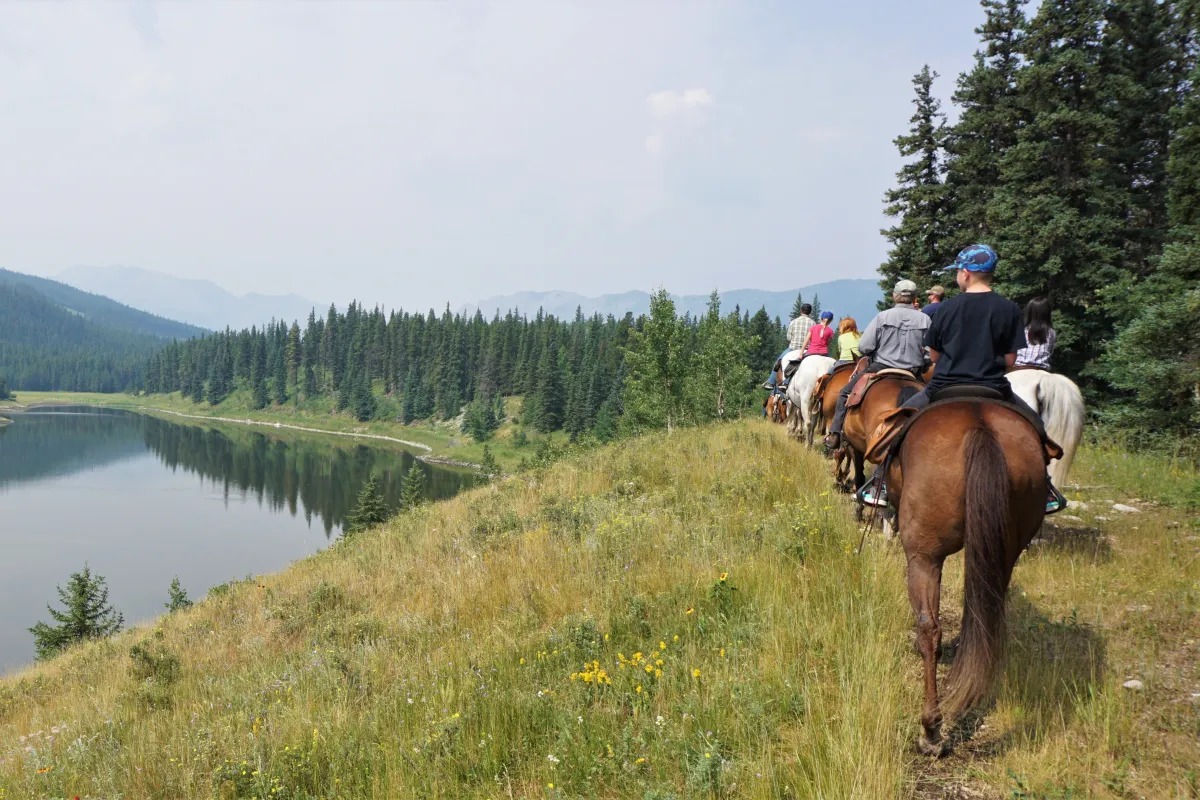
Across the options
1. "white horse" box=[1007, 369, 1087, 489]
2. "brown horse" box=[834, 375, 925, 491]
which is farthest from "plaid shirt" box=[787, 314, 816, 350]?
"white horse" box=[1007, 369, 1087, 489]

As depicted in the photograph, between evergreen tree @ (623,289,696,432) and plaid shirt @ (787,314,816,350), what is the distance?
29.5 m

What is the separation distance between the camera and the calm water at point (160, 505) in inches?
1551

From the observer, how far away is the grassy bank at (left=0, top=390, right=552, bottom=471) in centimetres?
9900

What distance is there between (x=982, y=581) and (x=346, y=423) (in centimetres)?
14758

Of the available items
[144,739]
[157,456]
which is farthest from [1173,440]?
[157,456]

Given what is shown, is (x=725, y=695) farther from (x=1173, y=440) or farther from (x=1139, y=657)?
(x=1173, y=440)

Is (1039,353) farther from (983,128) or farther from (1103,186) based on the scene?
(983,128)

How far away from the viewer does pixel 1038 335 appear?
23.9 ft

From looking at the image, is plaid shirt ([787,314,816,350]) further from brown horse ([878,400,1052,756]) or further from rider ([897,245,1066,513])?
brown horse ([878,400,1052,756])

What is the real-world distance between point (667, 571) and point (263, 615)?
295 inches

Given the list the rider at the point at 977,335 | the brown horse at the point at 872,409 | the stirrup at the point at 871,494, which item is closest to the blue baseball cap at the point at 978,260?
the rider at the point at 977,335

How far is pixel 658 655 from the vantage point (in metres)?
4.56

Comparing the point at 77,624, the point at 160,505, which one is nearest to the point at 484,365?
the point at 160,505

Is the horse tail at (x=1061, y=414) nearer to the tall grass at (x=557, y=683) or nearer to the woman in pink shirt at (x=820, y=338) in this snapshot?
the tall grass at (x=557, y=683)
